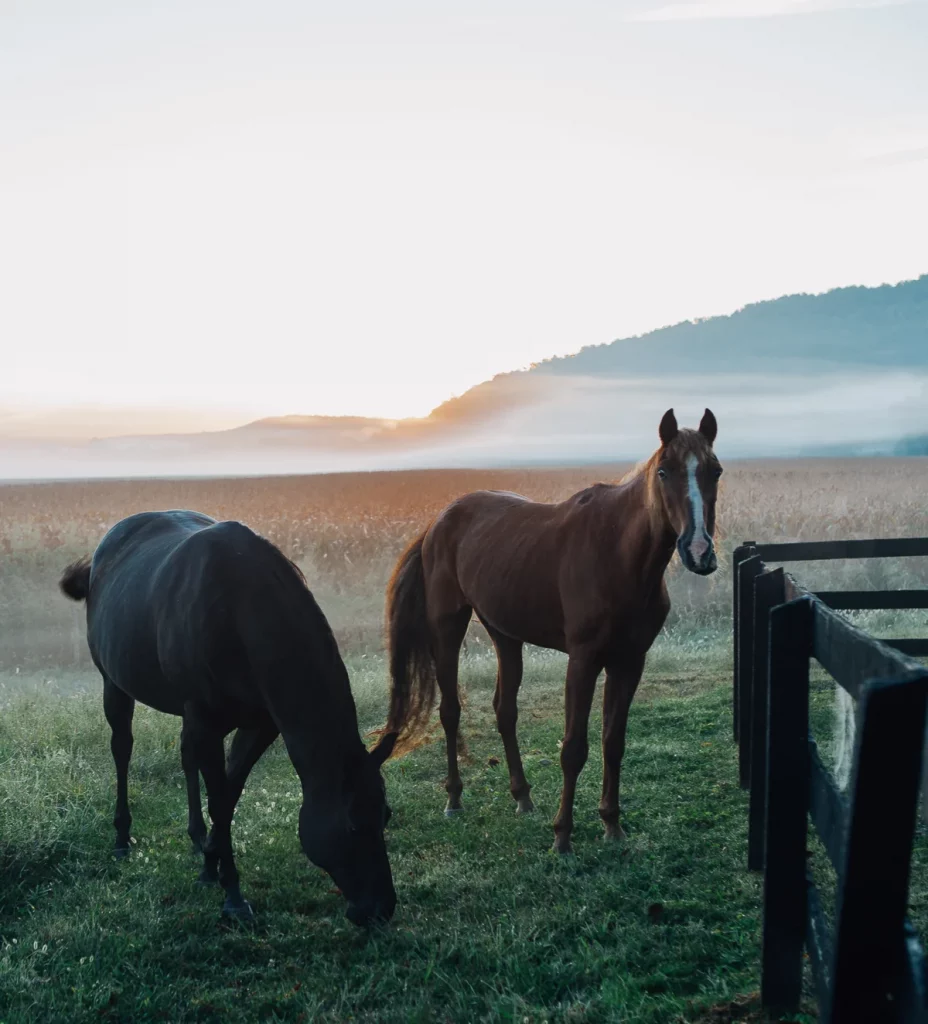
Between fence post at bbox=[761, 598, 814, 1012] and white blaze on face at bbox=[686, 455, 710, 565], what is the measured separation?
1.60 m

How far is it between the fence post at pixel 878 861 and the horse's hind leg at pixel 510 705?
4.23 m

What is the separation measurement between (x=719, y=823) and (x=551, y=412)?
112 m

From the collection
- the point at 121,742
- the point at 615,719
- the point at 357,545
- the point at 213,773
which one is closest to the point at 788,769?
the point at 615,719

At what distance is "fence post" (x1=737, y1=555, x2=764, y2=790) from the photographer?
5.63 m

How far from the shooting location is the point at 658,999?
10.2ft

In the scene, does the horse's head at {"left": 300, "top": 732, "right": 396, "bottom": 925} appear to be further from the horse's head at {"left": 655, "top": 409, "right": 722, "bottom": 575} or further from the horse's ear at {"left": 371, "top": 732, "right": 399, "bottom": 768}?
the horse's head at {"left": 655, "top": 409, "right": 722, "bottom": 575}

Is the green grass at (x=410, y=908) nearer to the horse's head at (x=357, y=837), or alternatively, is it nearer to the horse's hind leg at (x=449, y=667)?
the horse's head at (x=357, y=837)

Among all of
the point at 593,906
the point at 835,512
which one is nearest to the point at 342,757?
the point at 593,906

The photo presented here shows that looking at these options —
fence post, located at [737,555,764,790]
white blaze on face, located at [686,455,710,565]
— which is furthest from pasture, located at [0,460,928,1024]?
white blaze on face, located at [686,455,710,565]

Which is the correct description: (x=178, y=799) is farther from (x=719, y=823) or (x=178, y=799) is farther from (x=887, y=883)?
(x=887, y=883)

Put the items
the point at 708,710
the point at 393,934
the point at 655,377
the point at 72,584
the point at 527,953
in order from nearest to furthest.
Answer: the point at 527,953
the point at 393,934
the point at 72,584
the point at 708,710
the point at 655,377

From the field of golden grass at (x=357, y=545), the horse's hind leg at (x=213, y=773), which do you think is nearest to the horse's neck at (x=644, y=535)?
the horse's hind leg at (x=213, y=773)

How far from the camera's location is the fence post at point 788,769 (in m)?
2.74

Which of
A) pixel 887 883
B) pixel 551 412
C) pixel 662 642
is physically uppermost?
pixel 551 412
